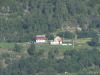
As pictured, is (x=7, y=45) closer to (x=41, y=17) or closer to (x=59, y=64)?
(x=59, y=64)

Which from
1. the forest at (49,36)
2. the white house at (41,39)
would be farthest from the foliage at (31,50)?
the white house at (41,39)

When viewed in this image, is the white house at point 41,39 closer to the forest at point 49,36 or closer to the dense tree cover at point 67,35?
the forest at point 49,36

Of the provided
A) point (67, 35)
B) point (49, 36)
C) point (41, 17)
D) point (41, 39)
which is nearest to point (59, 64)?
point (41, 39)

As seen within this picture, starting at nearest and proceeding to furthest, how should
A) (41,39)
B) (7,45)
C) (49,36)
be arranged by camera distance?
(7,45), (41,39), (49,36)

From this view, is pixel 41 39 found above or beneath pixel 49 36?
beneath

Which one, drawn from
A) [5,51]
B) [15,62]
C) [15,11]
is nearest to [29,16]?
[15,11]

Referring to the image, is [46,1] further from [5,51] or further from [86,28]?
[5,51]

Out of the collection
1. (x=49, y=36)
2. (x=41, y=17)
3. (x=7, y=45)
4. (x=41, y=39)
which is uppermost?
(x=41, y=17)
